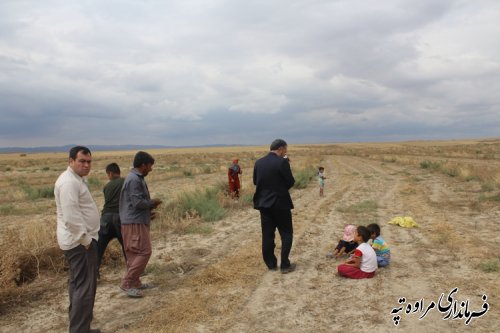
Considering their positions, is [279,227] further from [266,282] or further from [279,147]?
[279,147]

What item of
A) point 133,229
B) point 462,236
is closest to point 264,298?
point 133,229

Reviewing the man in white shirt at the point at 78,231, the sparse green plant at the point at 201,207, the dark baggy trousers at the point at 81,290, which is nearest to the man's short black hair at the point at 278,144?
the man in white shirt at the point at 78,231

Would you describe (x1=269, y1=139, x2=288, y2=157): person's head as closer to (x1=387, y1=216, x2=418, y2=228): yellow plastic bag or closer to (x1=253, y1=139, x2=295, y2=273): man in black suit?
(x1=253, y1=139, x2=295, y2=273): man in black suit

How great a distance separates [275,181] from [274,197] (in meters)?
0.25

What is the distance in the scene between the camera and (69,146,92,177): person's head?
165 inches

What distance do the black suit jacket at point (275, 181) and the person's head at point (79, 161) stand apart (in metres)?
2.86

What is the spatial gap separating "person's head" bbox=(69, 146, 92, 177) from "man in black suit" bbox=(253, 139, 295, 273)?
2.83 m

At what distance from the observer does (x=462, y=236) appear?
846 cm

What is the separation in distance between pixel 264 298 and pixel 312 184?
15156 mm

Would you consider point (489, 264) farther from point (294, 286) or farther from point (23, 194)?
point (23, 194)

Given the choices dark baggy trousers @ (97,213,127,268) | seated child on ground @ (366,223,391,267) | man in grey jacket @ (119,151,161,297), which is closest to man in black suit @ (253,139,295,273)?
seated child on ground @ (366,223,391,267)

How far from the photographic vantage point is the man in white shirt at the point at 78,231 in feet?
13.3

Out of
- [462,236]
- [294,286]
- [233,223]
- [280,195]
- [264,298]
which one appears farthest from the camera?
[233,223]

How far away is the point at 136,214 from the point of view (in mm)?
5512
